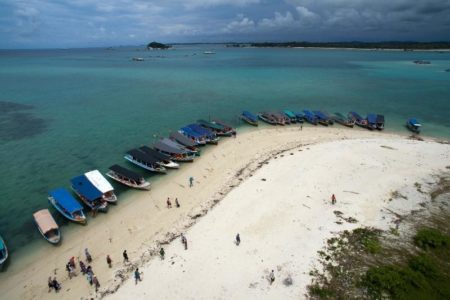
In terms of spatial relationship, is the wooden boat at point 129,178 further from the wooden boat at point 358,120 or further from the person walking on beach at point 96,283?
the wooden boat at point 358,120

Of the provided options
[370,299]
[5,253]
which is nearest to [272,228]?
[370,299]

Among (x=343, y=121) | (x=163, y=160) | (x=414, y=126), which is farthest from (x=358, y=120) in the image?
(x=163, y=160)

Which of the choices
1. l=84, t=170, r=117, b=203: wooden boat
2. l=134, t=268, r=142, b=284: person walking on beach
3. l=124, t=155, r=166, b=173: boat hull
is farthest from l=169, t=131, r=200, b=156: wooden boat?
l=134, t=268, r=142, b=284: person walking on beach

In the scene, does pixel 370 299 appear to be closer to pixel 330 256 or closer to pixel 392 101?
pixel 330 256

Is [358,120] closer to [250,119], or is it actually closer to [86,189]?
[250,119]

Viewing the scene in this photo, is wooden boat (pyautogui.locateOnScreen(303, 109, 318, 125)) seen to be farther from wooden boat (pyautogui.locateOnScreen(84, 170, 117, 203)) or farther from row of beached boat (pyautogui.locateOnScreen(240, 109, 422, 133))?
wooden boat (pyautogui.locateOnScreen(84, 170, 117, 203))

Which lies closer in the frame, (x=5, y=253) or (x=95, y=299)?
(x=95, y=299)
